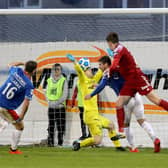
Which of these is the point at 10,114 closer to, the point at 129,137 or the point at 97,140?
the point at 97,140

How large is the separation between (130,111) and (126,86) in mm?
945

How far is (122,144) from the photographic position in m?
19.1

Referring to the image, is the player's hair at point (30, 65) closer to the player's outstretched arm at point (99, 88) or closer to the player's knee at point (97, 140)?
the player's outstretched arm at point (99, 88)

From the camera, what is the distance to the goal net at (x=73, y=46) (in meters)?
19.3

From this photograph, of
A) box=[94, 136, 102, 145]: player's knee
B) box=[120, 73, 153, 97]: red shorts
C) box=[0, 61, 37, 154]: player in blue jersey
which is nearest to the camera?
box=[0, 61, 37, 154]: player in blue jersey

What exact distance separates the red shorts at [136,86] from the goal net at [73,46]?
10.1 ft

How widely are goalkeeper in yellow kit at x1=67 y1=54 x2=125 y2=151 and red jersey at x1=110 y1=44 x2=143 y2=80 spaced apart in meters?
0.89

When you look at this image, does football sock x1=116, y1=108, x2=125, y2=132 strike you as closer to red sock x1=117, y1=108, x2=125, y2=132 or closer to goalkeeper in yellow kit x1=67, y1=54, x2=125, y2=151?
red sock x1=117, y1=108, x2=125, y2=132

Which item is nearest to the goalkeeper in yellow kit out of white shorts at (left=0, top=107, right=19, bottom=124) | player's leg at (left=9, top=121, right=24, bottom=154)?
player's leg at (left=9, top=121, right=24, bottom=154)

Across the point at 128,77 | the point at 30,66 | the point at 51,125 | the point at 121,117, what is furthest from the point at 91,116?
the point at 51,125

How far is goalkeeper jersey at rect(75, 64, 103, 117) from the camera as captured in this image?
668 inches

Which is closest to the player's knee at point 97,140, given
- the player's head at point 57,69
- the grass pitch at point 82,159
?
the grass pitch at point 82,159

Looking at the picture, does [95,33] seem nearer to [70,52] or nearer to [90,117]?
[70,52]

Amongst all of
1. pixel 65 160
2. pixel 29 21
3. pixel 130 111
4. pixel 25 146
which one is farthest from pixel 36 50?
pixel 65 160
